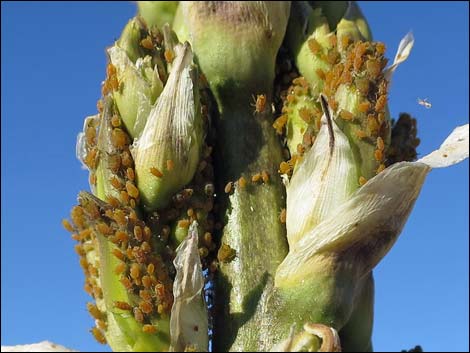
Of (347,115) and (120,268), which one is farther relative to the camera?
(347,115)

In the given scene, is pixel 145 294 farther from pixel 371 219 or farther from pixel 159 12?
pixel 159 12

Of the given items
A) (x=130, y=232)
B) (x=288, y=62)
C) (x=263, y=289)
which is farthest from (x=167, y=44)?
(x=263, y=289)

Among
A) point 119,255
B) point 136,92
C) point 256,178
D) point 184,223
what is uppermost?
point 136,92

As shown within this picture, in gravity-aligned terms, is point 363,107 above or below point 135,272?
above

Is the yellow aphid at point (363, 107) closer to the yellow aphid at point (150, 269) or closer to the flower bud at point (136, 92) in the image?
the flower bud at point (136, 92)

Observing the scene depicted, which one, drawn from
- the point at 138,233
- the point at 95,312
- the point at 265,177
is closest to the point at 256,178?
the point at 265,177

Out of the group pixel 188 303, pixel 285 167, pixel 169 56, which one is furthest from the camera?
pixel 169 56

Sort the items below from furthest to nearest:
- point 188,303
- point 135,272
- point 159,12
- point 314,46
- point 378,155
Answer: point 159,12 < point 314,46 < point 378,155 < point 135,272 < point 188,303

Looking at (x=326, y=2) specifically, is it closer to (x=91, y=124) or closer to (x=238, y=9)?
(x=238, y=9)
